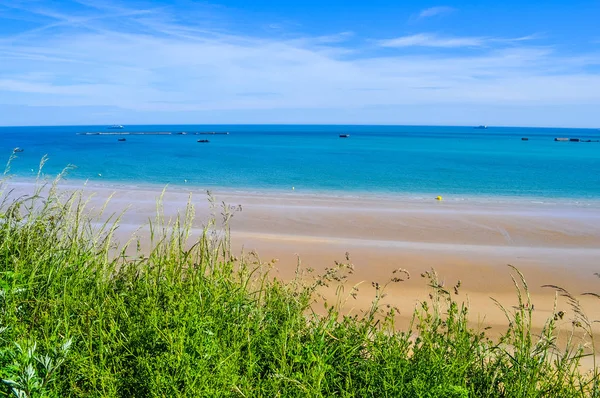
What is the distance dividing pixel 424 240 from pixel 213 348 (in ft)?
35.3

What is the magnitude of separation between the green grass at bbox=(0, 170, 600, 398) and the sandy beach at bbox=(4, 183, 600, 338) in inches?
51.6

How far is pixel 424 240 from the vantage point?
1327 cm

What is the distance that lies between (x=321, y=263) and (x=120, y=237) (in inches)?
218

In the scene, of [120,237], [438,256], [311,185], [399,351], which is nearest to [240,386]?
[399,351]

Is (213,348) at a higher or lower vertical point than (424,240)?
higher

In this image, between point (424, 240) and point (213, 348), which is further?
point (424, 240)

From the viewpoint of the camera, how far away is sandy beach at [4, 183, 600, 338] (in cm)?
902

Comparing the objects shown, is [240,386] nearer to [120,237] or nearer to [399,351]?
[399,351]

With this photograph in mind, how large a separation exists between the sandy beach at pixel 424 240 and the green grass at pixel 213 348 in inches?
51.6

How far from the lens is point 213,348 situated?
3.29 metres

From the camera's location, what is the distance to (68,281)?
4.22m

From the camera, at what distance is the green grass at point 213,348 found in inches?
125

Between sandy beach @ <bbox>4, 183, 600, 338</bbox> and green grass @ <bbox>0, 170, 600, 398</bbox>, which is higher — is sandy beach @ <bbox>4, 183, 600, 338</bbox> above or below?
below

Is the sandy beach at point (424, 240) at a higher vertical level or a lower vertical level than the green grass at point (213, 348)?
lower
